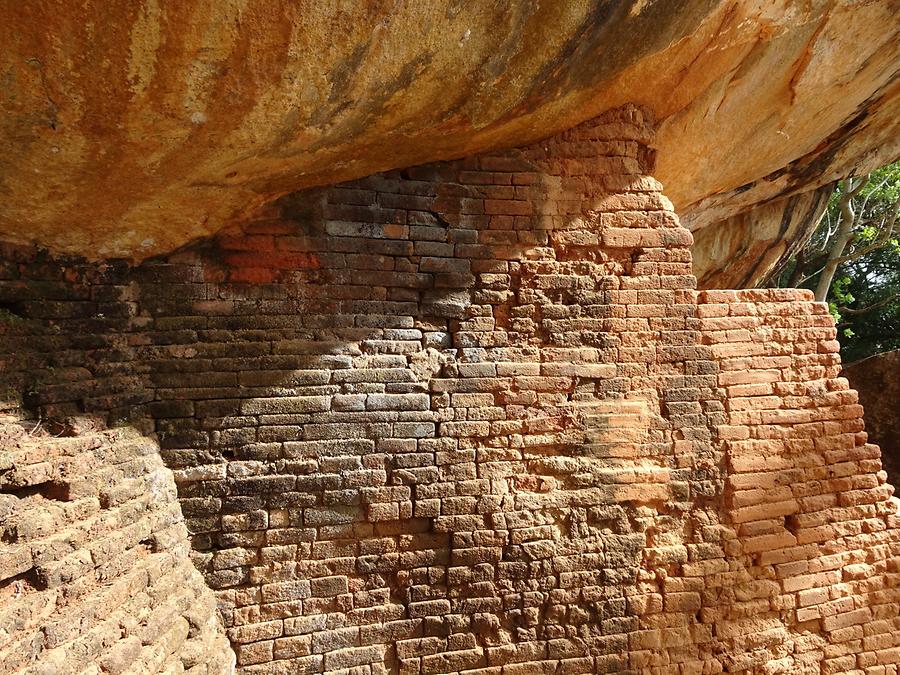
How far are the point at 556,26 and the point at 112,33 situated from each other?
183 cm

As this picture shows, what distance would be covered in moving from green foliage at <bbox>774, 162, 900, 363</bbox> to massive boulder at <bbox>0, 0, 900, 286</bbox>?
7025mm

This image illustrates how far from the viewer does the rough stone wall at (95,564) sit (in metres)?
2.00

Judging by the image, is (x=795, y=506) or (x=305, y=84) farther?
(x=795, y=506)

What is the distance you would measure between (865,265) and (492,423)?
Answer: 15098 mm

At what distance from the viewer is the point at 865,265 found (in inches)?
552

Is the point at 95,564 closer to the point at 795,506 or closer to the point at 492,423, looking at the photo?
the point at 492,423

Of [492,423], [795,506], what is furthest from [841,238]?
[492,423]

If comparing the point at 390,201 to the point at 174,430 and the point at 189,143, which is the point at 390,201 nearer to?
the point at 189,143

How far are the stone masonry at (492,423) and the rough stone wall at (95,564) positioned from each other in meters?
0.14

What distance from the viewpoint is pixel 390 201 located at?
3.06 meters

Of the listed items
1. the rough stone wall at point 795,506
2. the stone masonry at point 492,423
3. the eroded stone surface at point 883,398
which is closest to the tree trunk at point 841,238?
the eroded stone surface at point 883,398

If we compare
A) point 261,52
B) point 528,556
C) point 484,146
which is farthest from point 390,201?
point 528,556

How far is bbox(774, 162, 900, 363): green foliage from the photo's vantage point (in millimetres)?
10734

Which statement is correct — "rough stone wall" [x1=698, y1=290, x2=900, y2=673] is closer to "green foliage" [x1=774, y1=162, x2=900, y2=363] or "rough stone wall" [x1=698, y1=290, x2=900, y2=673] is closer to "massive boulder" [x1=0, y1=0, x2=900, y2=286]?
"massive boulder" [x1=0, y1=0, x2=900, y2=286]
